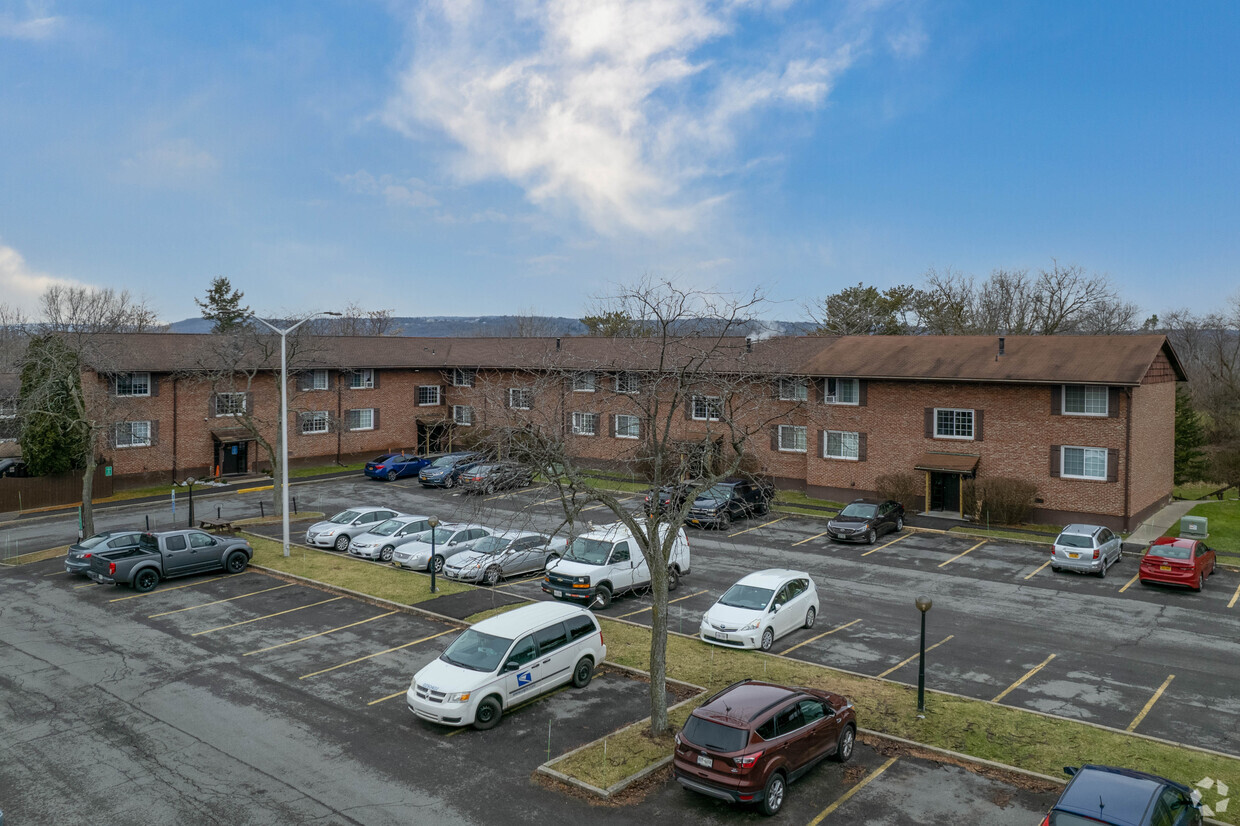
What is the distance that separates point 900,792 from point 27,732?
49.4ft

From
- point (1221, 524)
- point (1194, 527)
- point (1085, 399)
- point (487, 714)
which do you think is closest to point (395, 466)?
point (487, 714)

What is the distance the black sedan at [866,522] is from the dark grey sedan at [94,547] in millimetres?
24182

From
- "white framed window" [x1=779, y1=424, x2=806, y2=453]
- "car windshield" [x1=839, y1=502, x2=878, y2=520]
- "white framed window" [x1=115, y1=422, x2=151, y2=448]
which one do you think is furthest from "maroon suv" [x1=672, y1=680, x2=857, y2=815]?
"white framed window" [x1=115, y1=422, x2=151, y2=448]

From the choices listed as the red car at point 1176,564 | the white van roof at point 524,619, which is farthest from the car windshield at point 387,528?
the red car at point 1176,564

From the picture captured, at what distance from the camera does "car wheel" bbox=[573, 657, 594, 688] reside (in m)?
17.5

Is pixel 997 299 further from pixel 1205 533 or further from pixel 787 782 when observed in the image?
pixel 787 782

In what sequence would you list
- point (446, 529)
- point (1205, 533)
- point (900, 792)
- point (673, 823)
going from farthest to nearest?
1. point (1205, 533)
2. point (446, 529)
3. point (900, 792)
4. point (673, 823)

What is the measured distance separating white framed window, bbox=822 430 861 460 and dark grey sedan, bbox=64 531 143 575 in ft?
96.8

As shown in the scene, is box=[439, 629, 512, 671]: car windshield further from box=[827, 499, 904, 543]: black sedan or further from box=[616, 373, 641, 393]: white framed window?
box=[827, 499, 904, 543]: black sedan

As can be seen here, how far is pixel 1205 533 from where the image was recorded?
30.6 metres

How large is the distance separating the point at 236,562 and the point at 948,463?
2858 cm

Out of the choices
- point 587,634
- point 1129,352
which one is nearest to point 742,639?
point 587,634

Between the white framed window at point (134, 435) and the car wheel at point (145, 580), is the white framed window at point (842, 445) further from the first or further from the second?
the white framed window at point (134, 435)

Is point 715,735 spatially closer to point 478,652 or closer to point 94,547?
point 478,652
